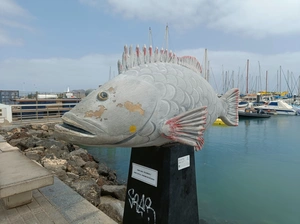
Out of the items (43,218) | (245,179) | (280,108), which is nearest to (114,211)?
(43,218)

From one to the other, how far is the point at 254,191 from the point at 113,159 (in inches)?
222

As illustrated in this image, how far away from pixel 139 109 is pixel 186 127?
15.1 inches

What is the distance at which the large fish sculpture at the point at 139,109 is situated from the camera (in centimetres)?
158

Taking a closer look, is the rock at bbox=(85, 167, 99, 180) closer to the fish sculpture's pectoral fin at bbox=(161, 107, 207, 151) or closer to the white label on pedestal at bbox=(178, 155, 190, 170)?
the white label on pedestal at bbox=(178, 155, 190, 170)

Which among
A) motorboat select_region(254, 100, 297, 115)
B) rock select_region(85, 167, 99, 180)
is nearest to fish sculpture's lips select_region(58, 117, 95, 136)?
rock select_region(85, 167, 99, 180)

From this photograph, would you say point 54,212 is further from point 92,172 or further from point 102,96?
point 92,172

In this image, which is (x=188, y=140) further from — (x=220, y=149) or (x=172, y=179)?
(x=220, y=149)

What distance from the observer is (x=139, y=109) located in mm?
1643

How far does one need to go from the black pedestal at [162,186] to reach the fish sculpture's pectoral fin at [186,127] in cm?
57

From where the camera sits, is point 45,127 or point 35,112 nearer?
point 45,127

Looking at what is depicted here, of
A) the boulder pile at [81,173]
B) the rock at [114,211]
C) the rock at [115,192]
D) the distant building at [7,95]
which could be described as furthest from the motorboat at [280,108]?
the rock at [114,211]

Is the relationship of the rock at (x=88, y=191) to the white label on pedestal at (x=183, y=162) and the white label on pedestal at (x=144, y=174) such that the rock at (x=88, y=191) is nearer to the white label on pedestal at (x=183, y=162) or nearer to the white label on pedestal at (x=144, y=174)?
the white label on pedestal at (x=144, y=174)

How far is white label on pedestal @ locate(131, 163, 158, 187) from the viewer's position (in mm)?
2375

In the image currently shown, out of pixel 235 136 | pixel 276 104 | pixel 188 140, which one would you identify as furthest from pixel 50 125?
pixel 276 104
